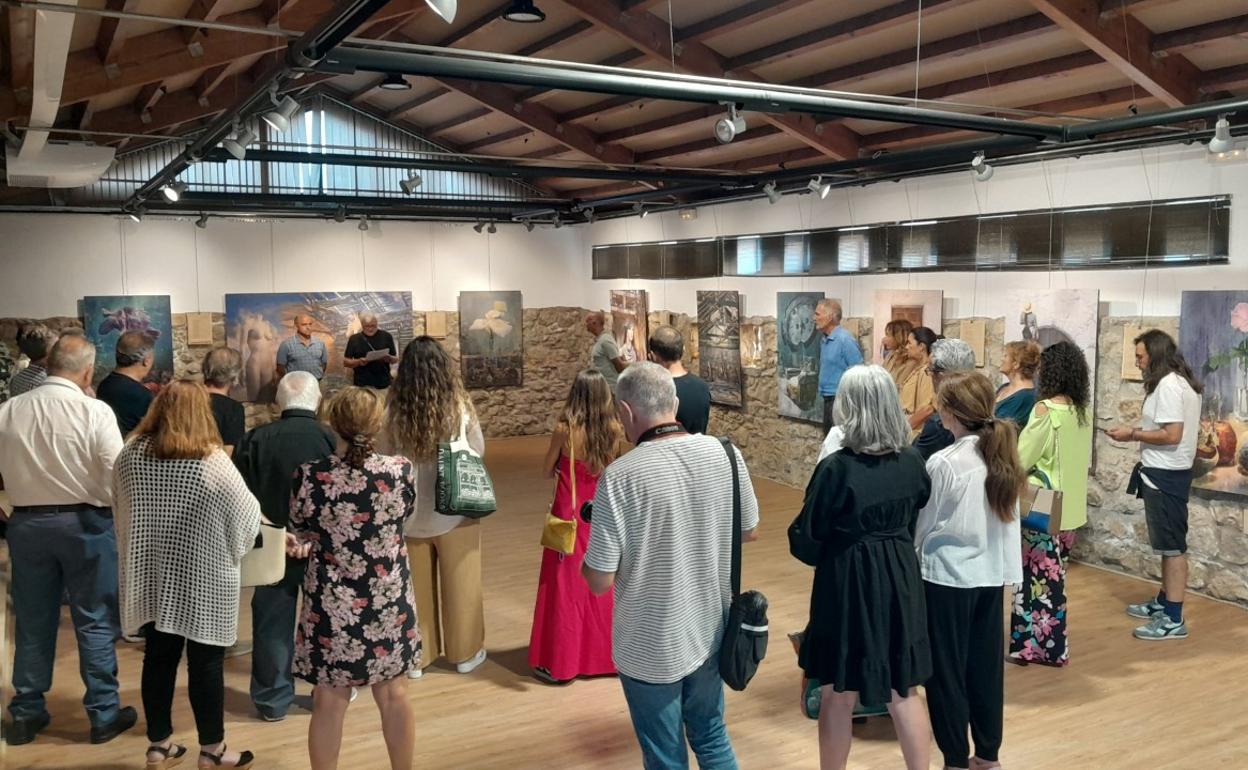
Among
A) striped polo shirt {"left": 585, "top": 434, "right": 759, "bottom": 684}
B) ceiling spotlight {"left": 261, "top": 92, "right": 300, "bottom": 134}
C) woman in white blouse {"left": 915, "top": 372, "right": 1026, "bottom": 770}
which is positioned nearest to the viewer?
striped polo shirt {"left": 585, "top": 434, "right": 759, "bottom": 684}

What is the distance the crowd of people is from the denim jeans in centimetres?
2

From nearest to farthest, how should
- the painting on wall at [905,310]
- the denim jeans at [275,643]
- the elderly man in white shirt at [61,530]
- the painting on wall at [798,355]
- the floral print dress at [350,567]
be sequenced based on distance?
the floral print dress at [350,567] < the elderly man in white shirt at [61,530] < the denim jeans at [275,643] < the painting on wall at [905,310] < the painting on wall at [798,355]

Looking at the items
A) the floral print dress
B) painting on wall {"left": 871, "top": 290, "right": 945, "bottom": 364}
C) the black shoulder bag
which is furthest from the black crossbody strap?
painting on wall {"left": 871, "top": 290, "right": 945, "bottom": 364}

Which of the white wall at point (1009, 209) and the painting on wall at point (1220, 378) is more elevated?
the white wall at point (1009, 209)

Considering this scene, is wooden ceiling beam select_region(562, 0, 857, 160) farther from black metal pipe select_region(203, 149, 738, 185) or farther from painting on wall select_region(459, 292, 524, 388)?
A: painting on wall select_region(459, 292, 524, 388)

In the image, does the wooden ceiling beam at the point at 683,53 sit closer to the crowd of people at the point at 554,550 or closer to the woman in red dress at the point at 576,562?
the woman in red dress at the point at 576,562

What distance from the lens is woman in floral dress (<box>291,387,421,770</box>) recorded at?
3562 millimetres

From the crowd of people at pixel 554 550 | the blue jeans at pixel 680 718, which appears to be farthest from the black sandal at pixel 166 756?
the blue jeans at pixel 680 718

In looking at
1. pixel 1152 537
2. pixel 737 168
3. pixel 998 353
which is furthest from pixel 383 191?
pixel 1152 537

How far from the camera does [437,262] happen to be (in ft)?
47.5

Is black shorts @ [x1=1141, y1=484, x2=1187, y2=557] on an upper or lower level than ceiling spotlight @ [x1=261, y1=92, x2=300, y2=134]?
lower

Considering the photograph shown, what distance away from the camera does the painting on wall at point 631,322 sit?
45.4ft

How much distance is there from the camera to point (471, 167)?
9.27 m

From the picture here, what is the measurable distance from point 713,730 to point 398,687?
49.5 inches
